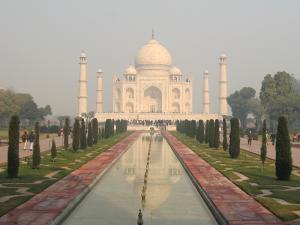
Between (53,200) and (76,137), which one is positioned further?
(76,137)

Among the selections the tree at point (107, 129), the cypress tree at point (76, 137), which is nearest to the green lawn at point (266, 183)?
the cypress tree at point (76, 137)

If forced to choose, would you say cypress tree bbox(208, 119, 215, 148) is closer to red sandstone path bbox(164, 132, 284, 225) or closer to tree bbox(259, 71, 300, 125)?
red sandstone path bbox(164, 132, 284, 225)

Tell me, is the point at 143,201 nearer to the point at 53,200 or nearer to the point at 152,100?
the point at 53,200

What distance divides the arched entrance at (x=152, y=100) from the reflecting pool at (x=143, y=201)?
50794mm

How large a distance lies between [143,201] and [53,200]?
5.15 feet

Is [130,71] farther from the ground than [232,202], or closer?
farther from the ground

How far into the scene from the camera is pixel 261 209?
7.49 meters

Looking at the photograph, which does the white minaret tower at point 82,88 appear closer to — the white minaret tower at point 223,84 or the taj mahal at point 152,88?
the taj mahal at point 152,88

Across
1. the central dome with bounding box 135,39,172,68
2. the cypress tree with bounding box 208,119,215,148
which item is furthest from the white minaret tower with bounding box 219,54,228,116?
the cypress tree with bounding box 208,119,215,148

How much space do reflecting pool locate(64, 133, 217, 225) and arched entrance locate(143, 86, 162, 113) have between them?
50794mm

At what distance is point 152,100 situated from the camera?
213 feet

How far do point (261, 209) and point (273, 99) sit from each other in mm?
35866

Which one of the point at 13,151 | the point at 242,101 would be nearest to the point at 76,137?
the point at 13,151

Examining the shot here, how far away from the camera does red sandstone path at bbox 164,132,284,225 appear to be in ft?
22.1
